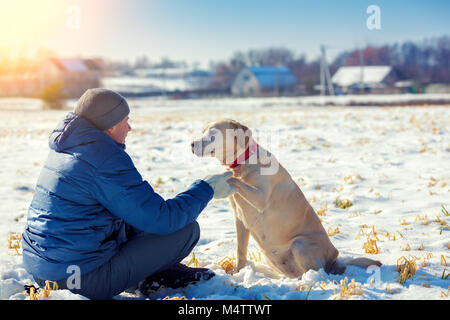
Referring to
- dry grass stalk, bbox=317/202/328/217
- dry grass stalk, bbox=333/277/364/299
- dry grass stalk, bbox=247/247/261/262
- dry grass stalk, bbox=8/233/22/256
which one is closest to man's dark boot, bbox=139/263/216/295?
dry grass stalk, bbox=247/247/261/262

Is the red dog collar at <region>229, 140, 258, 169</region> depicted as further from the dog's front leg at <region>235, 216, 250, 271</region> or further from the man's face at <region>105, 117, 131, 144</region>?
the man's face at <region>105, 117, 131, 144</region>

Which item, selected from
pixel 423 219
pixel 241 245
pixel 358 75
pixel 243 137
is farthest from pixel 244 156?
pixel 358 75

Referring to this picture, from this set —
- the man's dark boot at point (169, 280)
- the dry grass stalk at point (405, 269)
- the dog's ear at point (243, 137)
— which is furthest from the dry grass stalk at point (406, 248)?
the man's dark boot at point (169, 280)

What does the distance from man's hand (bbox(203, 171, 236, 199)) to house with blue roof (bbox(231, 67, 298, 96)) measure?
58.5 m

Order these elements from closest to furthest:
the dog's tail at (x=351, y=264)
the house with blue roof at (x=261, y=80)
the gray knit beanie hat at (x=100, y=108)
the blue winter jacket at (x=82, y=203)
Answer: the blue winter jacket at (x=82, y=203), the gray knit beanie hat at (x=100, y=108), the dog's tail at (x=351, y=264), the house with blue roof at (x=261, y=80)

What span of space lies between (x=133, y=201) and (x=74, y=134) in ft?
1.94

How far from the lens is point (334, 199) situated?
6.09 m

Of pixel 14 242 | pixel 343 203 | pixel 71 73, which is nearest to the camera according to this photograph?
pixel 14 242

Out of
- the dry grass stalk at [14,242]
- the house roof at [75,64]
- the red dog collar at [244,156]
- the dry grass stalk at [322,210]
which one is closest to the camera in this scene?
the red dog collar at [244,156]

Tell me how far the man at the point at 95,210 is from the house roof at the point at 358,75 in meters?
65.3

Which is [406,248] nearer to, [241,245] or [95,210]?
[241,245]

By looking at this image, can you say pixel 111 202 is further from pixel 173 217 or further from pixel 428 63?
pixel 428 63

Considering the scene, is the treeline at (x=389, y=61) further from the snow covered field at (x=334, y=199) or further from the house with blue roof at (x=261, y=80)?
the snow covered field at (x=334, y=199)

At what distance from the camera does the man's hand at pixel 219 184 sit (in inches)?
133
